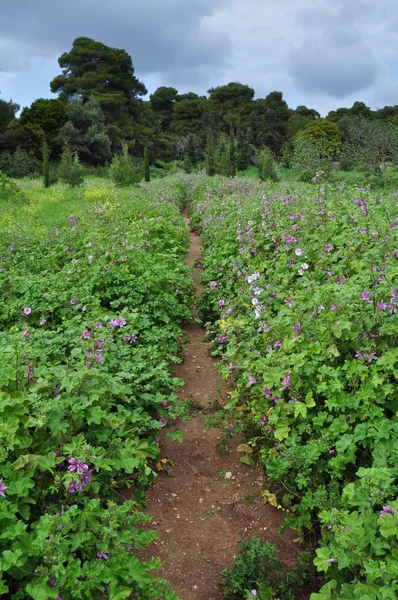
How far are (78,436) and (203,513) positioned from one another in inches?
50.1

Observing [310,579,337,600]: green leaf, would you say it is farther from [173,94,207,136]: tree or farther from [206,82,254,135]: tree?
[173,94,207,136]: tree

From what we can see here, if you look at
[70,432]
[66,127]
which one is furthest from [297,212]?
[66,127]

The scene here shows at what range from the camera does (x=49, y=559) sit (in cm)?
181

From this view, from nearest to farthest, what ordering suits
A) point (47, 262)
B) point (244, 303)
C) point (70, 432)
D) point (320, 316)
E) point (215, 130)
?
point (70, 432), point (320, 316), point (244, 303), point (47, 262), point (215, 130)

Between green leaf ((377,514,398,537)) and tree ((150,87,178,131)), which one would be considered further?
tree ((150,87,178,131))

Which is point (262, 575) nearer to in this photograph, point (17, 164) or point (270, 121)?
point (17, 164)

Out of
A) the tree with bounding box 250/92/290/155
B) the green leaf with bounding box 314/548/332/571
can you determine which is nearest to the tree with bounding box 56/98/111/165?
the tree with bounding box 250/92/290/155

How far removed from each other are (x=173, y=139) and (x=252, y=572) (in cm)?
5073

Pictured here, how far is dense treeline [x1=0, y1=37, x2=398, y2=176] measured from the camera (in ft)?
110

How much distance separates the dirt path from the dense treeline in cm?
1955

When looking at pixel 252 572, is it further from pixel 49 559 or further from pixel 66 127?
pixel 66 127

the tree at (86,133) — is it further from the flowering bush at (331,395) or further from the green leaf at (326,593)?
the green leaf at (326,593)

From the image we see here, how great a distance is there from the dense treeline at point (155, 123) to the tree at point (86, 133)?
0.26 feet

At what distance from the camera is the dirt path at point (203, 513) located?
2.71m
